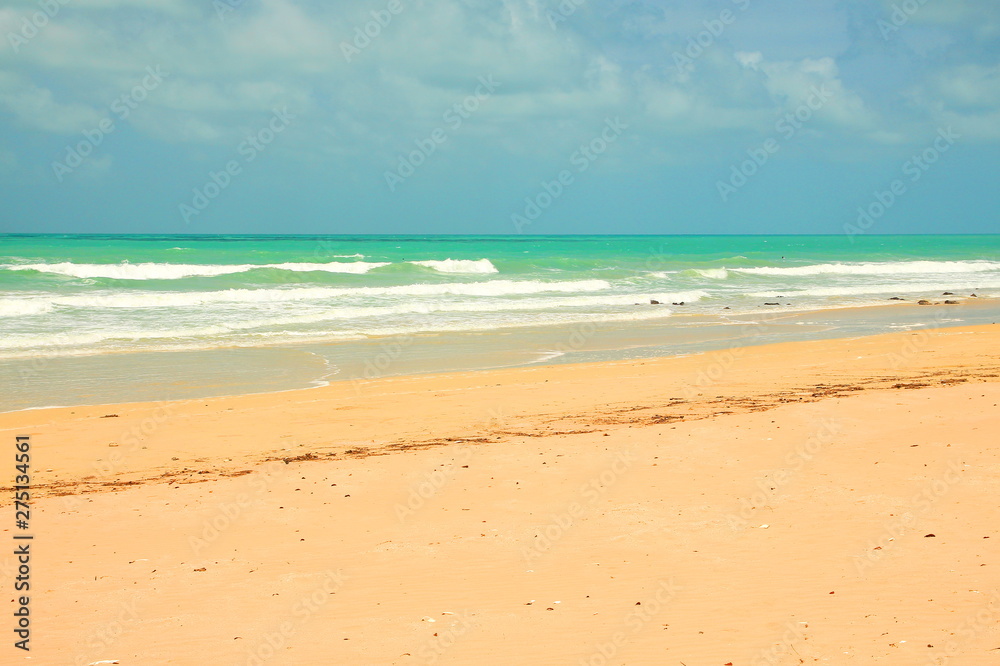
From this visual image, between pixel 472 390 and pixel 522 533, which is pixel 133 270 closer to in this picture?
pixel 472 390

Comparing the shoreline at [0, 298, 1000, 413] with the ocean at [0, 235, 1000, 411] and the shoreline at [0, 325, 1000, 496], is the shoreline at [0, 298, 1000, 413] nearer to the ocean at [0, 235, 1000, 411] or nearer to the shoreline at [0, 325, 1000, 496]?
the ocean at [0, 235, 1000, 411]

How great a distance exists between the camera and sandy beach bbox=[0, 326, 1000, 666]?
4453mm

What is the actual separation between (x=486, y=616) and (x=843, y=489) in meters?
3.60

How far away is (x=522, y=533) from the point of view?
608 centimetres

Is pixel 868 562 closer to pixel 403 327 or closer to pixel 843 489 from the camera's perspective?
pixel 843 489

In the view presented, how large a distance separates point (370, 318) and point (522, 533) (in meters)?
17.8

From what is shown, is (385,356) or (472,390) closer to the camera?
(472,390)

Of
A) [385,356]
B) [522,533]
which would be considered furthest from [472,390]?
[522,533]

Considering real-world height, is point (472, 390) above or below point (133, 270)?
below

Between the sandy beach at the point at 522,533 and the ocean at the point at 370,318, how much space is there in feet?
11.9

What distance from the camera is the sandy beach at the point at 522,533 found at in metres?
4.45

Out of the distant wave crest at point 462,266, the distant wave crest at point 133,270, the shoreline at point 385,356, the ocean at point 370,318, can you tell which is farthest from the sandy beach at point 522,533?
the distant wave crest at point 462,266

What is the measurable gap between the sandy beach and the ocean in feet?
11.9

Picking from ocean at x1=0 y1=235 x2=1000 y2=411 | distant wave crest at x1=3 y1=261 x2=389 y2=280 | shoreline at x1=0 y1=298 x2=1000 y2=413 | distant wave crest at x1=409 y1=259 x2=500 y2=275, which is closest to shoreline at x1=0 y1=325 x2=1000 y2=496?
shoreline at x1=0 y1=298 x2=1000 y2=413
